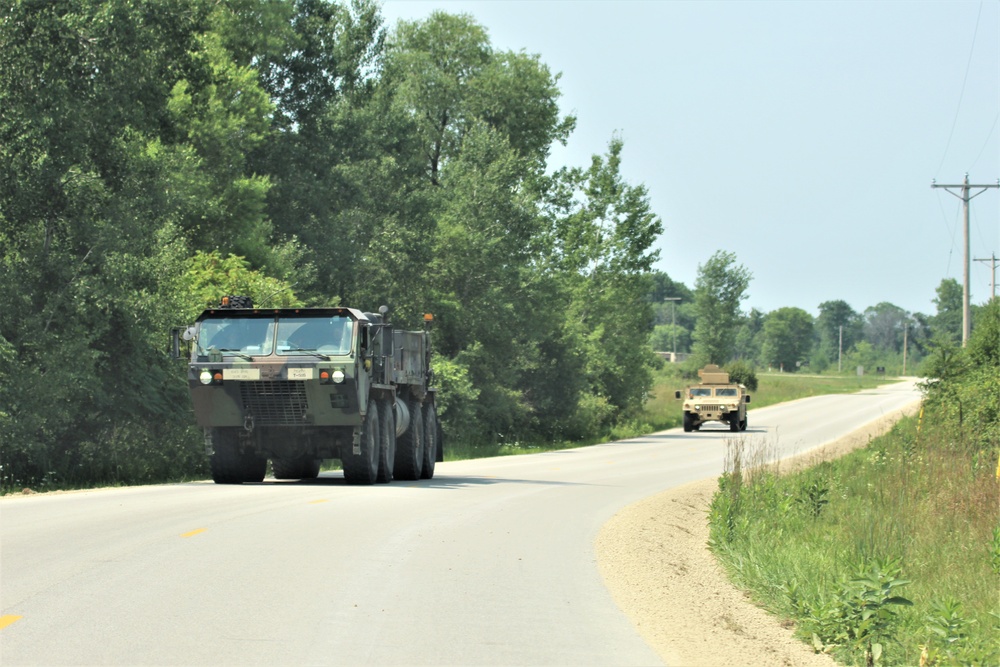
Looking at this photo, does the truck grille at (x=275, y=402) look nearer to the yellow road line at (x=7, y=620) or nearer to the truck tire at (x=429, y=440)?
the truck tire at (x=429, y=440)

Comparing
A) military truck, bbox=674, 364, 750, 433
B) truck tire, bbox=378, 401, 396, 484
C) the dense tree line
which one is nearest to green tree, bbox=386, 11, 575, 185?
the dense tree line

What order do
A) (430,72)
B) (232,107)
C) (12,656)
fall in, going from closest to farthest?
(12,656) < (232,107) < (430,72)

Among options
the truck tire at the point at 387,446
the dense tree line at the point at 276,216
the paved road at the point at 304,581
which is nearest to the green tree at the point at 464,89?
the dense tree line at the point at 276,216

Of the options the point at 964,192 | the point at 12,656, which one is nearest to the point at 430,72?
the point at 964,192

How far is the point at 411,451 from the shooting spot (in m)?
24.1

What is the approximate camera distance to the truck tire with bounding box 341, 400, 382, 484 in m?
20.9

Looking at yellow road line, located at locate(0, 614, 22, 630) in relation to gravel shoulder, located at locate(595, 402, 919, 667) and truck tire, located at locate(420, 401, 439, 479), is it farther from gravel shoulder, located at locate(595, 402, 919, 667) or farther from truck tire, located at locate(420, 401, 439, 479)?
truck tire, located at locate(420, 401, 439, 479)

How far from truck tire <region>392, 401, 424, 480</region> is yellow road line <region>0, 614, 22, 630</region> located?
1570cm

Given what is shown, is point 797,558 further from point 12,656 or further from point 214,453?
point 214,453

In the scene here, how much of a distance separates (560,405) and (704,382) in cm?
1018

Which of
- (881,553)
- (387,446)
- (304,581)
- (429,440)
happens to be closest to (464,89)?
(429,440)

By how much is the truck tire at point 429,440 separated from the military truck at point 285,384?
10.9 feet

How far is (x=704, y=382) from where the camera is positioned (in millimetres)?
59844

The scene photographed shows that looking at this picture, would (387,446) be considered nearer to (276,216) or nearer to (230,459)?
(230,459)
